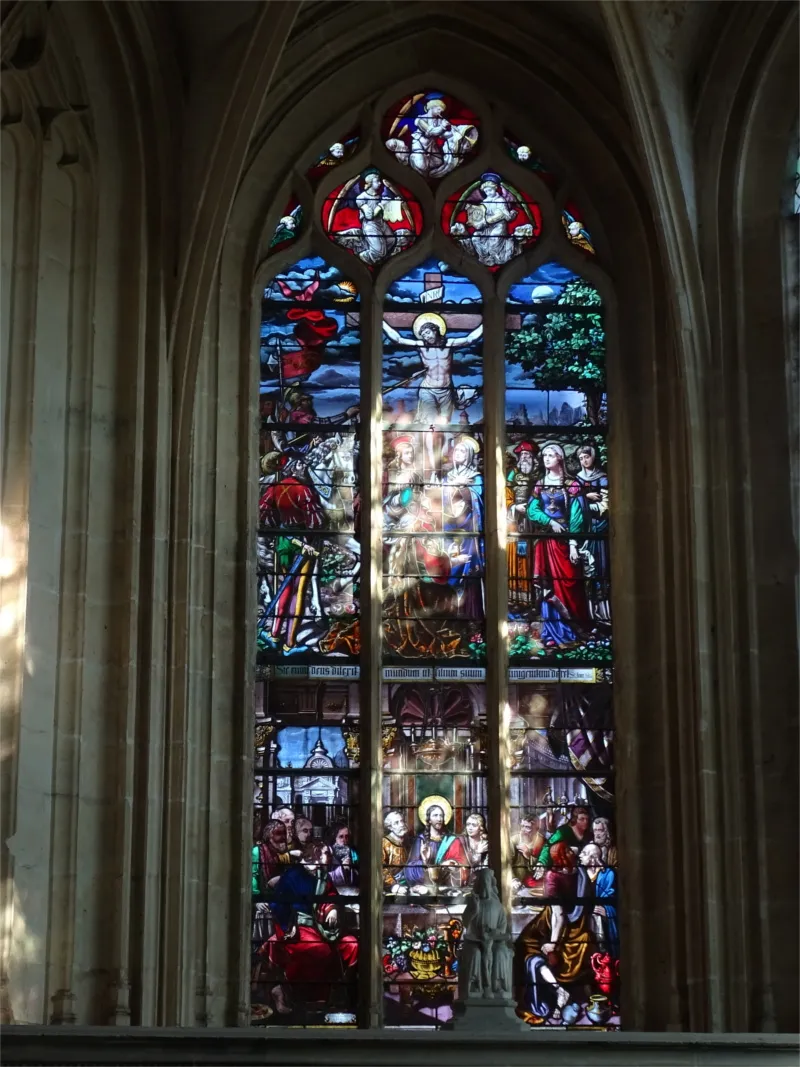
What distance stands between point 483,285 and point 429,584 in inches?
83.4

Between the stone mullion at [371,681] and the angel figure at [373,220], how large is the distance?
0.35 metres

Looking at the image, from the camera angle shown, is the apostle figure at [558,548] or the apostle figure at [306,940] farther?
the apostle figure at [558,548]

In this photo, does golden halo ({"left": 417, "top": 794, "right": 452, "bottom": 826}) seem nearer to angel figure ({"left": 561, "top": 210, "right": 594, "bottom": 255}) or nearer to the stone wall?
the stone wall

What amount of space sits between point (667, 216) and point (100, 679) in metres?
4.46

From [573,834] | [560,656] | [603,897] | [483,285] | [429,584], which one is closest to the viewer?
[603,897]

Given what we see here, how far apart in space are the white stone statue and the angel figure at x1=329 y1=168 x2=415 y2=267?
5.09m

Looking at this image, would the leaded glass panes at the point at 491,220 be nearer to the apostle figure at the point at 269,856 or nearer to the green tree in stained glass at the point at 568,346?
the green tree in stained glass at the point at 568,346

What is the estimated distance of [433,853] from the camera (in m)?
15.1

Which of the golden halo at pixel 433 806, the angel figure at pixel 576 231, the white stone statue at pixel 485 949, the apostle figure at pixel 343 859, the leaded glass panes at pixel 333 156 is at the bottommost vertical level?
the white stone statue at pixel 485 949

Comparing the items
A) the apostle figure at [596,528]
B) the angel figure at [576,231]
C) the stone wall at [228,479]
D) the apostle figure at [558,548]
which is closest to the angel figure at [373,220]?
the stone wall at [228,479]

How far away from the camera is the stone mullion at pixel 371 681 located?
48.8 ft

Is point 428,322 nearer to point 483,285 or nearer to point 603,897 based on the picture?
point 483,285

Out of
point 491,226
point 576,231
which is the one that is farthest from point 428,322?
point 576,231

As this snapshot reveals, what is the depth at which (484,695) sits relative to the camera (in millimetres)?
→ 15516
